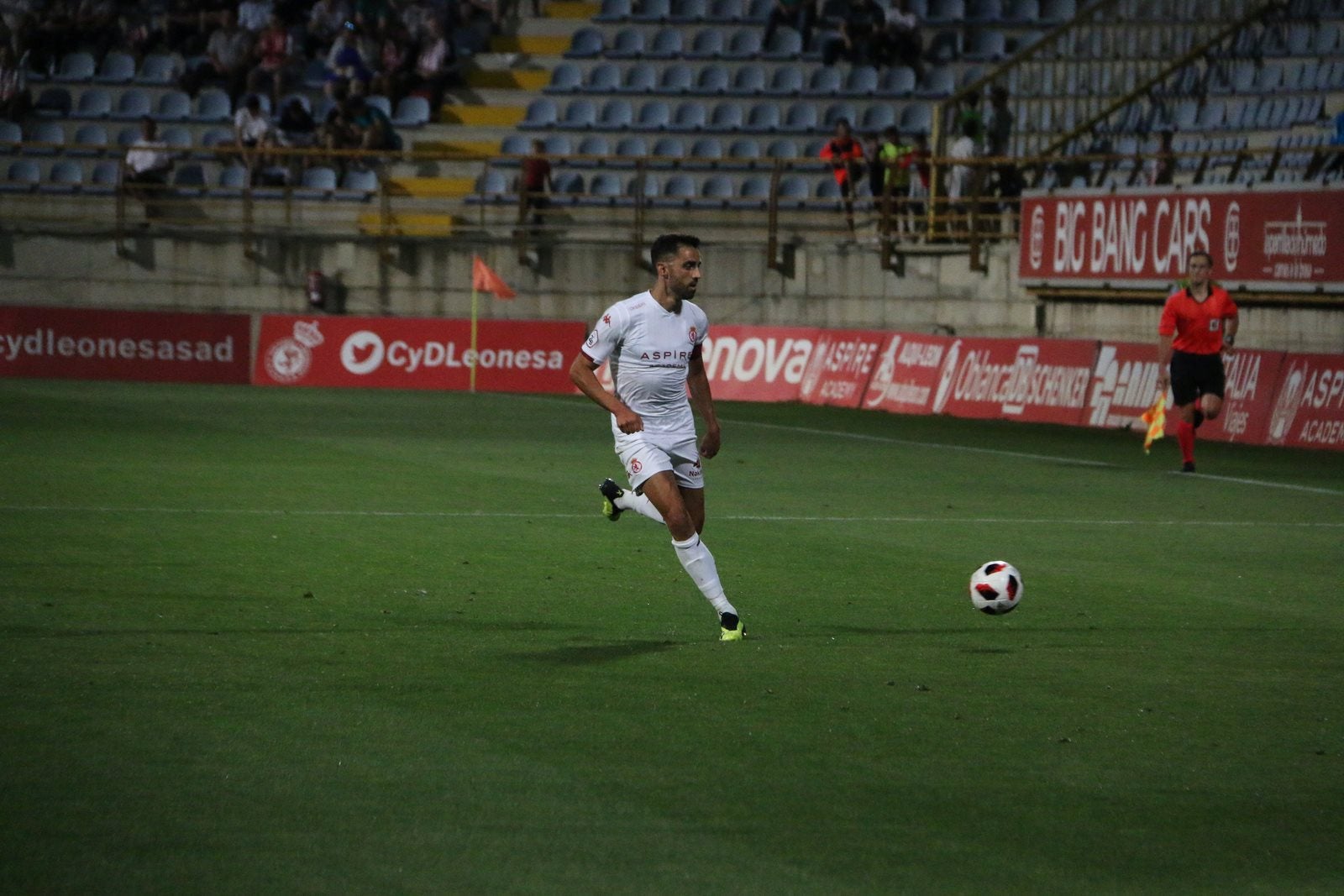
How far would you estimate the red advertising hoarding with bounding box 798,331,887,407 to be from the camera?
28.3 meters

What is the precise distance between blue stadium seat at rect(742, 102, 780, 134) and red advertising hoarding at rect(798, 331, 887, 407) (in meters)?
6.43

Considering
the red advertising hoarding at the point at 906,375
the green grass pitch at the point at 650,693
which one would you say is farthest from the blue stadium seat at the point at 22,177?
the green grass pitch at the point at 650,693

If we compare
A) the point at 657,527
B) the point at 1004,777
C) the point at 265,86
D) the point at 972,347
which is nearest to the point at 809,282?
the point at 972,347

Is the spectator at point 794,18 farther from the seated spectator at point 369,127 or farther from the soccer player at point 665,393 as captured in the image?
the soccer player at point 665,393

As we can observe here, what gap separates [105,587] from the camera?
1062cm

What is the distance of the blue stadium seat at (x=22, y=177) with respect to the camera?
33.3 metres

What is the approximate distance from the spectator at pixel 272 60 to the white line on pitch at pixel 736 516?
71.0 ft

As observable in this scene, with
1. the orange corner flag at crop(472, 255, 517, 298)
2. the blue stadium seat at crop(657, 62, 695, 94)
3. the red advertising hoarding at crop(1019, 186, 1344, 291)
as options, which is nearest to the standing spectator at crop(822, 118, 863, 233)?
the blue stadium seat at crop(657, 62, 695, 94)

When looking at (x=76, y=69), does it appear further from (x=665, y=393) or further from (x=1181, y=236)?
(x=665, y=393)

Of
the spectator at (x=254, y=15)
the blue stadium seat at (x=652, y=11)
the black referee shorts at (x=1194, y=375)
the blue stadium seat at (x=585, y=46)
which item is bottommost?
the black referee shorts at (x=1194, y=375)

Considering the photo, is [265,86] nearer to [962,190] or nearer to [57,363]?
[57,363]

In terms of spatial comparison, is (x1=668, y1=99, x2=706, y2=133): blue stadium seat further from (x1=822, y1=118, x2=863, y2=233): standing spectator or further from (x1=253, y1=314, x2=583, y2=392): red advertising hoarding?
(x1=253, y1=314, x2=583, y2=392): red advertising hoarding

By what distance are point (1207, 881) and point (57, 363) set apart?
90.8 feet

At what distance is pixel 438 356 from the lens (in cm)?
3094
